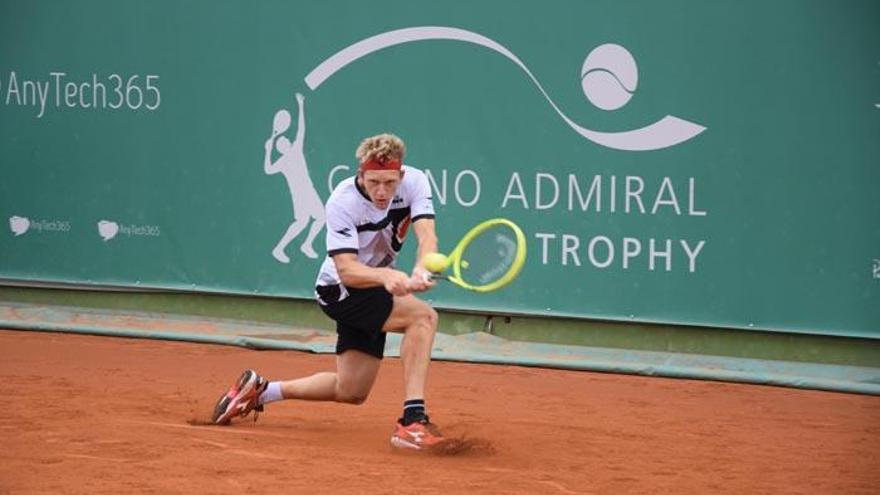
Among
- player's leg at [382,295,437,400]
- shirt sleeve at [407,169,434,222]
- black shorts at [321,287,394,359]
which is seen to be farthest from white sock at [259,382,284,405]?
shirt sleeve at [407,169,434,222]

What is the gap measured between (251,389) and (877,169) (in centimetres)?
388

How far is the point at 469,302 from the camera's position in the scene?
10250mm

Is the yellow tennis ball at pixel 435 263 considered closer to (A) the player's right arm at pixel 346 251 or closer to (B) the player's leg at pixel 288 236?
(A) the player's right arm at pixel 346 251

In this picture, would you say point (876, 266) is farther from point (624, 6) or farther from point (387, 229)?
point (387, 229)

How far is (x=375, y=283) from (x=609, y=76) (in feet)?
12.2

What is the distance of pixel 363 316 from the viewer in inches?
266

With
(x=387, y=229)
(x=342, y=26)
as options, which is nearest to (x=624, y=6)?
(x=342, y=26)

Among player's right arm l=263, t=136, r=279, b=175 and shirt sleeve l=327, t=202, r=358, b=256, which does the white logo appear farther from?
shirt sleeve l=327, t=202, r=358, b=256

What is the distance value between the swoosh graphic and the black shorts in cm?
327

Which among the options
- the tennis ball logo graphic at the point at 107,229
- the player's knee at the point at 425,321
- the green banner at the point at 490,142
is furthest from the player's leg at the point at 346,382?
the tennis ball logo graphic at the point at 107,229

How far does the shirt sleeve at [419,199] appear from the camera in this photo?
22.3 ft

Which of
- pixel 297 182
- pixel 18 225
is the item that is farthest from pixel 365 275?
pixel 18 225

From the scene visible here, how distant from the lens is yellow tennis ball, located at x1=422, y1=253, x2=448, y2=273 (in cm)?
620

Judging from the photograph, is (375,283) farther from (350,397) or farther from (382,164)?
(350,397)
